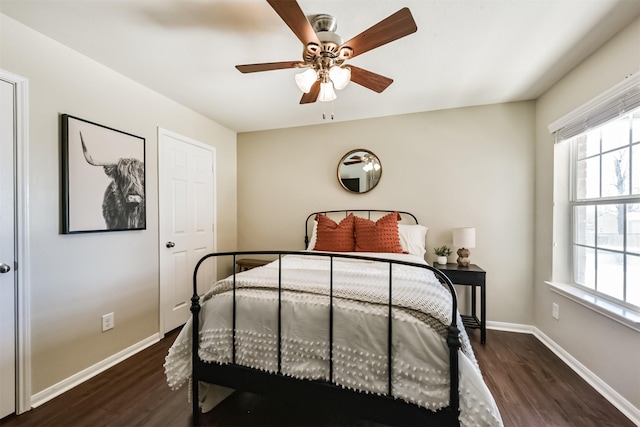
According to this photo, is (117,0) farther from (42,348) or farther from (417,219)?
(417,219)

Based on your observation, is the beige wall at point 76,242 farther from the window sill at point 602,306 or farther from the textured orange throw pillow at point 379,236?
the window sill at point 602,306

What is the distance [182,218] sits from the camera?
289 centimetres

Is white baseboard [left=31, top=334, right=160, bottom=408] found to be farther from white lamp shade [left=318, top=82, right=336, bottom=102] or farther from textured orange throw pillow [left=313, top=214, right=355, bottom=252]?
white lamp shade [left=318, top=82, right=336, bottom=102]

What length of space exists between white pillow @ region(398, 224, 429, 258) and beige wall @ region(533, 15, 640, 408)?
110 cm

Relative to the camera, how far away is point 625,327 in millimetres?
1645

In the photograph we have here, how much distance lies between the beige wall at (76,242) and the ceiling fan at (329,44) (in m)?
1.33

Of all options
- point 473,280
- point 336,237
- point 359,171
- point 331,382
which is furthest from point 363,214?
point 331,382

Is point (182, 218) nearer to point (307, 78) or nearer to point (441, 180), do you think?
point (307, 78)

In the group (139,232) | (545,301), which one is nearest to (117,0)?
(139,232)

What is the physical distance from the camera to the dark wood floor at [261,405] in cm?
154

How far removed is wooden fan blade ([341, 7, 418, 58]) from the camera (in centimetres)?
125

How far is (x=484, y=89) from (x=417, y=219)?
4.65 feet

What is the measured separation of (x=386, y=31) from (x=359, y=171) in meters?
1.95

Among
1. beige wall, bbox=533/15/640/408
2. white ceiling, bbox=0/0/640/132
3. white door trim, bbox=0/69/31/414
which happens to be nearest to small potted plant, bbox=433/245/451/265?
beige wall, bbox=533/15/640/408
